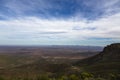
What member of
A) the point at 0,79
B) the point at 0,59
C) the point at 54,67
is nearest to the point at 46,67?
the point at 54,67

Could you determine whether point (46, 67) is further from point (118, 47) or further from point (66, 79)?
point (66, 79)

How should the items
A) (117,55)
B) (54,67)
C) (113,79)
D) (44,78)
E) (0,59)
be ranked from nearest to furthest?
(113,79) < (44,78) < (54,67) < (117,55) < (0,59)

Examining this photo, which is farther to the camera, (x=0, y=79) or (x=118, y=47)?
(x=118, y=47)

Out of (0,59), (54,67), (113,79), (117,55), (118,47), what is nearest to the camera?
(113,79)

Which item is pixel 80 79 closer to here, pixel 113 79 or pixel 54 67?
pixel 113 79

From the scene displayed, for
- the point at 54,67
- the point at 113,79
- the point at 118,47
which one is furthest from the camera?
the point at 118,47

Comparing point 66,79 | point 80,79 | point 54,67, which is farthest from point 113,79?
point 54,67

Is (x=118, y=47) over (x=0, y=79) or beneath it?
over

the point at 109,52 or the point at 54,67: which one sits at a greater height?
the point at 109,52

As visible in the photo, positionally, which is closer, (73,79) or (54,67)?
(73,79)
